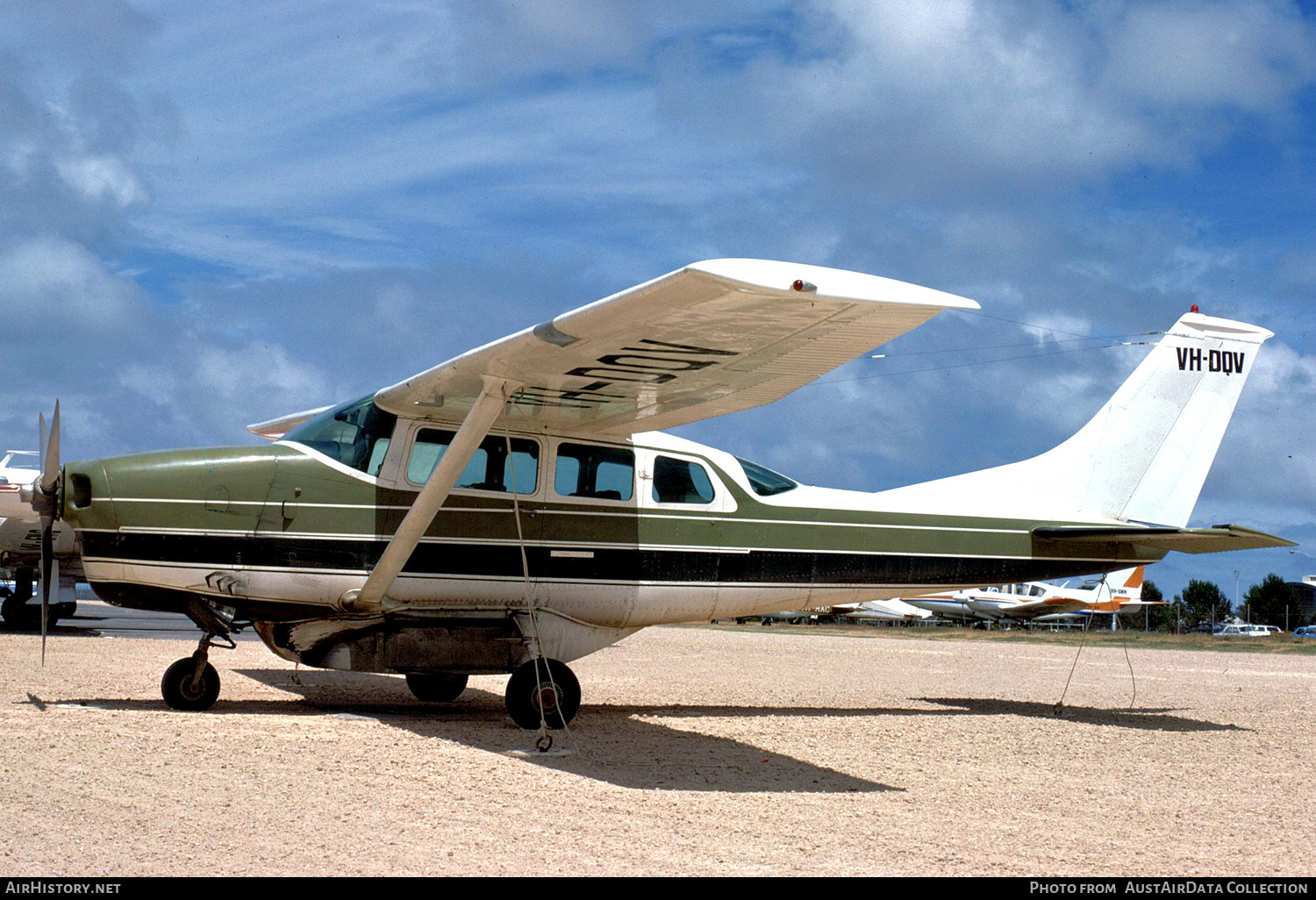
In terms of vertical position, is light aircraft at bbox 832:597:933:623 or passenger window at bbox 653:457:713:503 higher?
passenger window at bbox 653:457:713:503

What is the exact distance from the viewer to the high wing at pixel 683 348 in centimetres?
604

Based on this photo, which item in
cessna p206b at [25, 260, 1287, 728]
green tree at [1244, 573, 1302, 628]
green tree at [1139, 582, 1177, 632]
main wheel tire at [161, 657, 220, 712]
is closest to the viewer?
cessna p206b at [25, 260, 1287, 728]

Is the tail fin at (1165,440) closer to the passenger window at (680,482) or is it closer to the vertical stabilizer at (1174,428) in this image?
the vertical stabilizer at (1174,428)

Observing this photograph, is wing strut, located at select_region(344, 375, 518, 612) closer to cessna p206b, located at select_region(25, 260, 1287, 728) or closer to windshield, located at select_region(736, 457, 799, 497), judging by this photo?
cessna p206b, located at select_region(25, 260, 1287, 728)

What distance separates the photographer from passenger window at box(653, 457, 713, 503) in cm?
1057

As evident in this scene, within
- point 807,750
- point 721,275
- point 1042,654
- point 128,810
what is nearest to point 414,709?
point 807,750

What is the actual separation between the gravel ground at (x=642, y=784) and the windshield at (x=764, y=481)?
2.12 metres

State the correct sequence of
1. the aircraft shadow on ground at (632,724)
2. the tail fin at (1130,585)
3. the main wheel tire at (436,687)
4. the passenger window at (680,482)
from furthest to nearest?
the tail fin at (1130,585), the main wheel tire at (436,687), the passenger window at (680,482), the aircraft shadow on ground at (632,724)

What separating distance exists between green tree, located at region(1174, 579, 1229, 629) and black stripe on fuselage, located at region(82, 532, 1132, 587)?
87.9 meters

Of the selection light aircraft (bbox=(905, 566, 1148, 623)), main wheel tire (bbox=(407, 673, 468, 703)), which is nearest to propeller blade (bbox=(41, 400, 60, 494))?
main wheel tire (bbox=(407, 673, 468, 703))

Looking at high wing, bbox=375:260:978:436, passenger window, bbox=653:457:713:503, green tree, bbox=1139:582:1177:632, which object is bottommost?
green tree, bbox=1139:582:1177:632

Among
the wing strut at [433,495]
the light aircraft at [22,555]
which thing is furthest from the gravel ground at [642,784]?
the light aircraft at [22,555]

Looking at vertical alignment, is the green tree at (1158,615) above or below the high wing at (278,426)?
below
